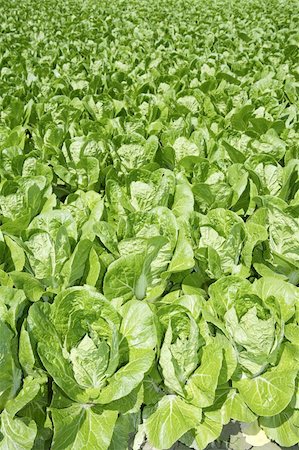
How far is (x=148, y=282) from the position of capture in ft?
7.64

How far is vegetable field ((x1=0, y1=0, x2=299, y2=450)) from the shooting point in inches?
74.5

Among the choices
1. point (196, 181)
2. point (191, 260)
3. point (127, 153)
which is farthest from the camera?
point (127, 153)

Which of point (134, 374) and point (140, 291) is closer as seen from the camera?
point (134, 374)

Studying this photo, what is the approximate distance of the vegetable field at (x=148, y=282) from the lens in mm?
1893

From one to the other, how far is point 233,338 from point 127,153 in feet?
4.90

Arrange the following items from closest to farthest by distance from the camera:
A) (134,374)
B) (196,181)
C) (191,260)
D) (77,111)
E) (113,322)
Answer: (134,374) → (113,322) → (191,260) → (196,181) → (77,111)

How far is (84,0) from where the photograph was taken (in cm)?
1323

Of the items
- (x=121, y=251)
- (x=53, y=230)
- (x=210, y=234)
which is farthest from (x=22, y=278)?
(x=210, y=234)

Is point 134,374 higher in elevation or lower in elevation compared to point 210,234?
lower

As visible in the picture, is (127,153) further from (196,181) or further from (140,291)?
(140,291)

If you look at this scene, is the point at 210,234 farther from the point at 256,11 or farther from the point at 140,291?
the point at 256,11

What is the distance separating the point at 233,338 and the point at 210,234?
55cm

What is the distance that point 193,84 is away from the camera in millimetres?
4715

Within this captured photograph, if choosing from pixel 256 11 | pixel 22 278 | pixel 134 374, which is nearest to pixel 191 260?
pixel 134 374
